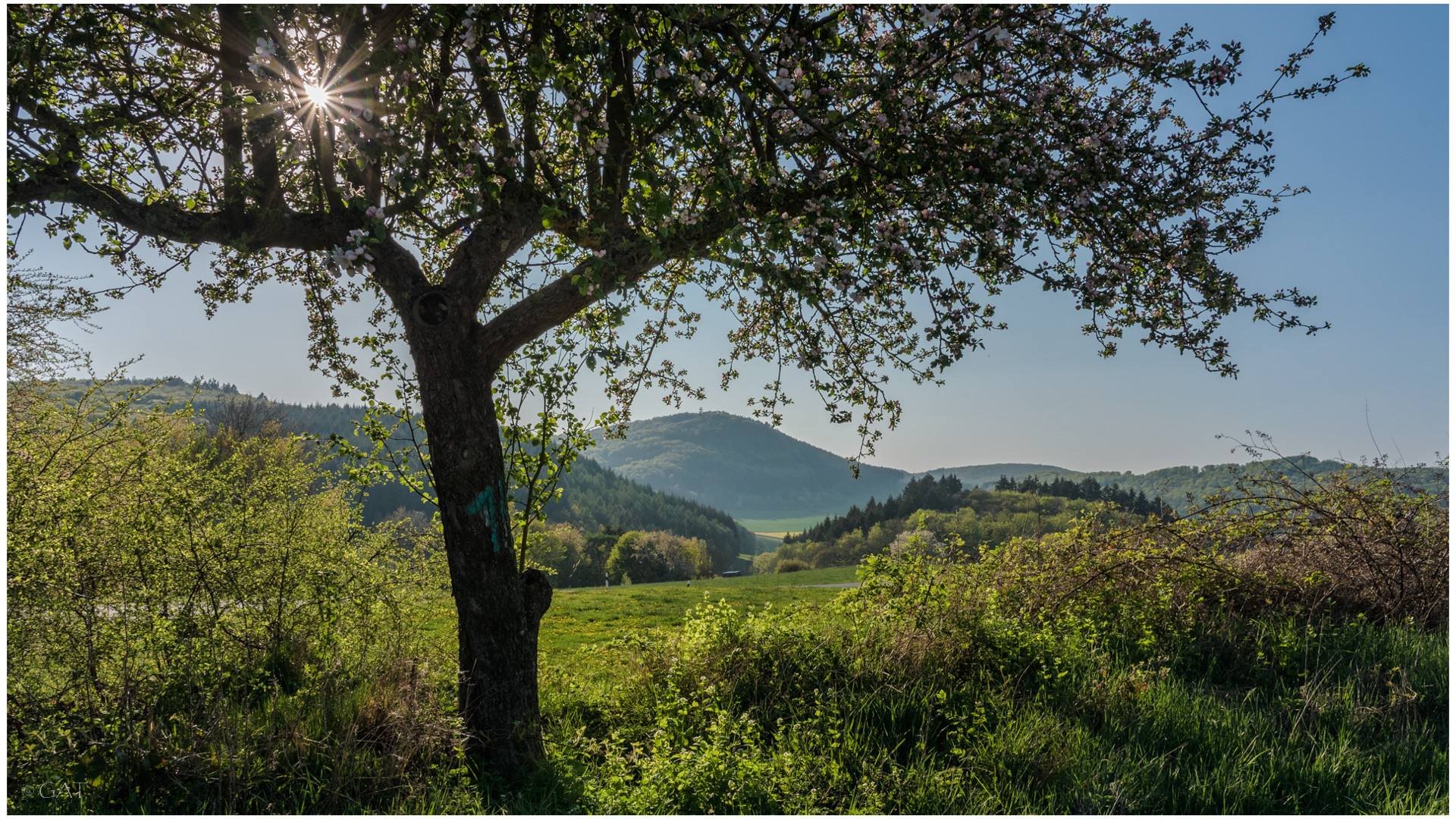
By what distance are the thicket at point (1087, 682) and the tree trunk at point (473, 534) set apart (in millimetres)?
681

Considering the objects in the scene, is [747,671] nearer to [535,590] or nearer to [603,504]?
[535,590]

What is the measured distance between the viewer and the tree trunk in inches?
190

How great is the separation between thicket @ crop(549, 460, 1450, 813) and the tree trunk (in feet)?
2.23

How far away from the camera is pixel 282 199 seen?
479cm

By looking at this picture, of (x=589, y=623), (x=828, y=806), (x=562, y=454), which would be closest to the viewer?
(x=828, y=806)

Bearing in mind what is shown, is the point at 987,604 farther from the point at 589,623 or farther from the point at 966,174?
the point at 589,623

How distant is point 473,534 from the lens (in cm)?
483

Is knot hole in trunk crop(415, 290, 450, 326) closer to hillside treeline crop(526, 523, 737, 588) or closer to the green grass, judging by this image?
the green grass

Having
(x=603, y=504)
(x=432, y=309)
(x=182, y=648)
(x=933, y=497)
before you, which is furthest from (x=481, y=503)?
(x=603, y=504)

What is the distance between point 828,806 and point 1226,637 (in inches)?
193

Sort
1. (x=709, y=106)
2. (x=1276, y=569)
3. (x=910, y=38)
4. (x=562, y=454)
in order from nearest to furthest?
(x=709, y=106)
(x=910, y=38)
(x=562, y=454)
(x=1276, y=569)

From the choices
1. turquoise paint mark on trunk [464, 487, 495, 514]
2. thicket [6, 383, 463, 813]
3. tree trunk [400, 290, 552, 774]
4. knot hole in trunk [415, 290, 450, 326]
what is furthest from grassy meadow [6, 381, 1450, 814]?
knot hole in trunk [415, 290, 450, 326]

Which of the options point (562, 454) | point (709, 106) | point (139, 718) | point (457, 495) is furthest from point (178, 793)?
point (709, 106)

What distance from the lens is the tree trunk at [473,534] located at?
15.8ft
